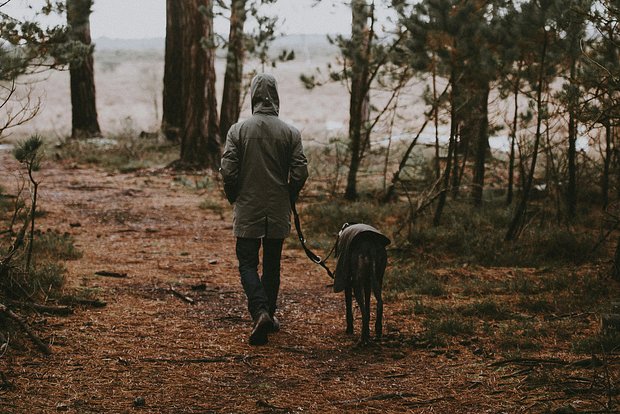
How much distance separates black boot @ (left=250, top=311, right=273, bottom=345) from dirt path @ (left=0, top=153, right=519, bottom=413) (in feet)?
0.25

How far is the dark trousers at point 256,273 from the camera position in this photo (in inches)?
224

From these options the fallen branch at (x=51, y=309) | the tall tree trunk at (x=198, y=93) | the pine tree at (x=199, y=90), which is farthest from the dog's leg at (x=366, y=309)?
the tall tree trunk at (x=198, y=93)

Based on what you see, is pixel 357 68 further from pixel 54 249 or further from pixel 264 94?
pixel 264 94

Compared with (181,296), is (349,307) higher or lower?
higher

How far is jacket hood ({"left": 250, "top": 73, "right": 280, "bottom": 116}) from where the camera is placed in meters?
5.80

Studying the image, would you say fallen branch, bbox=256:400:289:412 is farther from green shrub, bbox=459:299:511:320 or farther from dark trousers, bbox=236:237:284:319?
green shrub, bbox=459:299:511:320

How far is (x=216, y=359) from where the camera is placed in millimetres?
5137

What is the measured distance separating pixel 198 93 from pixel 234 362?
12413 millimetres

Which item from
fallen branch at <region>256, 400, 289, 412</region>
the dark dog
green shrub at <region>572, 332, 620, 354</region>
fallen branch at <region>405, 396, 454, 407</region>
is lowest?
fallen branch at <region>256, 400, 289, 412</region>

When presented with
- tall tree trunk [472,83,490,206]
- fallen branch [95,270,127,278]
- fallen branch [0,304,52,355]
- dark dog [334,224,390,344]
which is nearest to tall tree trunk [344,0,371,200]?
tall tree trunk [472,83,490,206]

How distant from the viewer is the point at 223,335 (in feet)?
19.1

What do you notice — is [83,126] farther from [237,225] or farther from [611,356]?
[611,356]

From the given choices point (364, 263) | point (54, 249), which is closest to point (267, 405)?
point (364, 263)

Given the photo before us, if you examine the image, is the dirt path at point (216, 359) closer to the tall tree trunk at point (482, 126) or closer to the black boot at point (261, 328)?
the black boot at point (261, 328)
